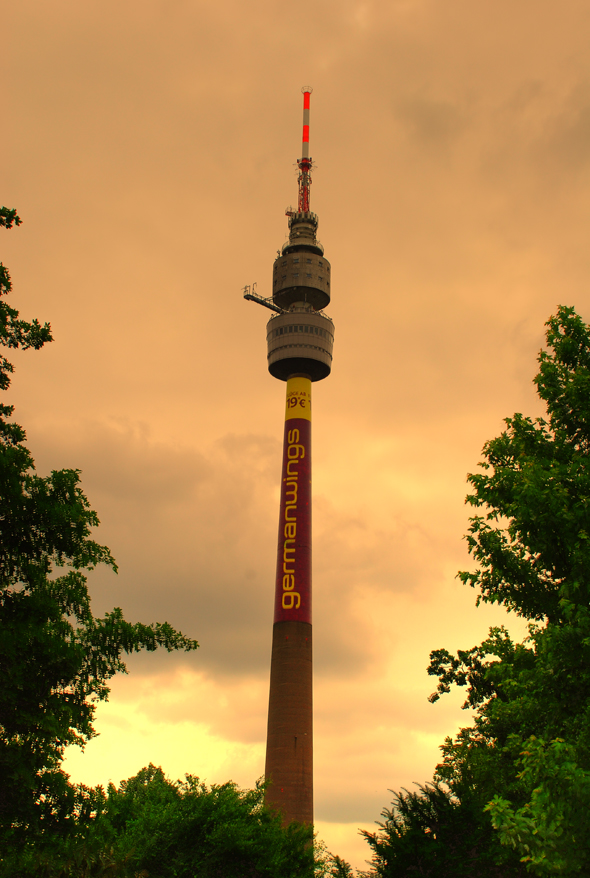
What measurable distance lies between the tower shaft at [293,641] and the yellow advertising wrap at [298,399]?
10cm

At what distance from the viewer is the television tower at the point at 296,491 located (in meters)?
62.1

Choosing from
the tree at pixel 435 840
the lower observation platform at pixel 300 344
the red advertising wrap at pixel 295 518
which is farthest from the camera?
the lower observation platform at pixel 300 344

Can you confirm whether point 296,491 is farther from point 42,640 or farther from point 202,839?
point 42,640

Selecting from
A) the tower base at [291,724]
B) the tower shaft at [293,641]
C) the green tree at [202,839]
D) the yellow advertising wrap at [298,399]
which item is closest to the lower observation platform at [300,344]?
the yellow advertising wrap at [298,399]

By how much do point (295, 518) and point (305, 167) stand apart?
146 feet

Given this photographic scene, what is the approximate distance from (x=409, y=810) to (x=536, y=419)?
50.4 ft

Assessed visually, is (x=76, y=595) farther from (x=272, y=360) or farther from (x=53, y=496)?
(x=272, y=360)

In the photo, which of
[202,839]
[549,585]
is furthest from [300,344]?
[549,585]

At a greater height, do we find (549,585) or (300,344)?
(300,344)

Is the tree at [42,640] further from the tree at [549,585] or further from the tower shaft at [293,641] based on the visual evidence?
the tower shaft at [293,641]

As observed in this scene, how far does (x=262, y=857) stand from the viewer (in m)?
31.2

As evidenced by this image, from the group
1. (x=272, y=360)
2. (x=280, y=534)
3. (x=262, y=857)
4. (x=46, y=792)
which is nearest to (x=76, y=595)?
(x=46, y=792)

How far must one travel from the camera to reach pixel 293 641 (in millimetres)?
65938

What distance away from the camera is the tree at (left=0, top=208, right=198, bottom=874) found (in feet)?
68.6
